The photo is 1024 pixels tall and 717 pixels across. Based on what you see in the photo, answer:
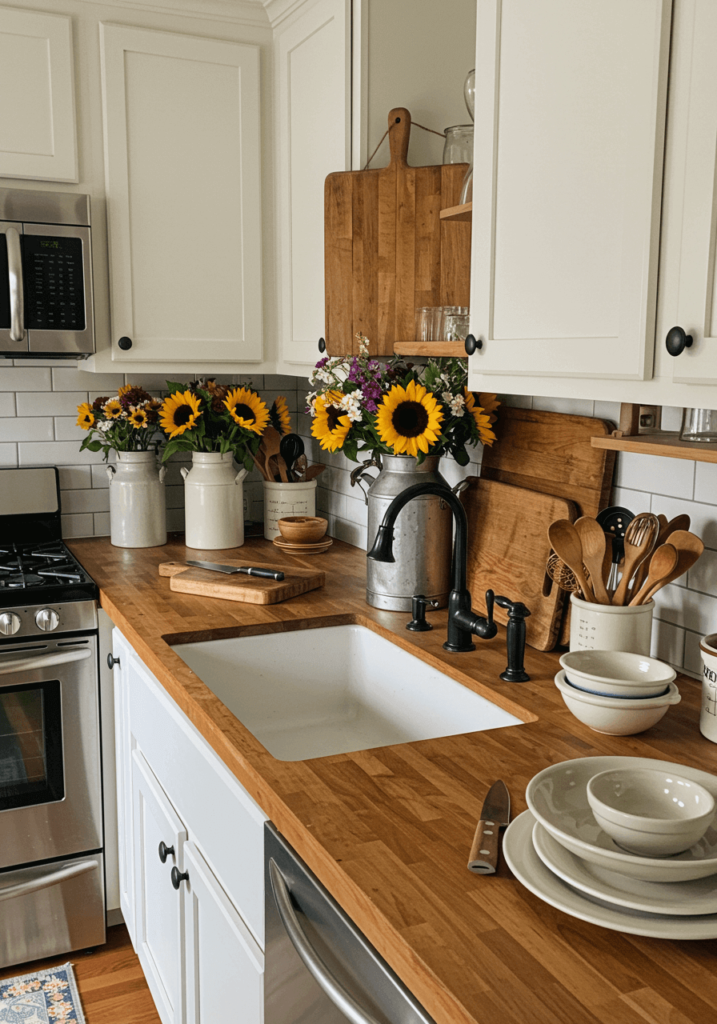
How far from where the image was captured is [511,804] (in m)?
1.21

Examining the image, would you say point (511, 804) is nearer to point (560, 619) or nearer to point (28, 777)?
point (560, 619)

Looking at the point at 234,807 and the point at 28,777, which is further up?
the point at 234,807

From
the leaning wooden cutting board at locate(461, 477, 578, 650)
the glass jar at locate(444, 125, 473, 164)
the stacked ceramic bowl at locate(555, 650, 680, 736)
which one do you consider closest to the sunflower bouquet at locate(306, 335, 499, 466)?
the leaning wooden cutting board at locate(461, 477, 578, 650)

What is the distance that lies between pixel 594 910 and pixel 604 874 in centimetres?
5

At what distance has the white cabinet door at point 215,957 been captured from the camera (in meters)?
1.42

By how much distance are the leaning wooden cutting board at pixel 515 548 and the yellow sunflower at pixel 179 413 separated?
0.91m

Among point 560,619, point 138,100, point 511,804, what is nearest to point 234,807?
point 511,804

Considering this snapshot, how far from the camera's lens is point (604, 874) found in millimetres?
978

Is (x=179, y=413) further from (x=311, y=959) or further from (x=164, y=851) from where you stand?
(x=311, y=959)

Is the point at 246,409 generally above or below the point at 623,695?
above

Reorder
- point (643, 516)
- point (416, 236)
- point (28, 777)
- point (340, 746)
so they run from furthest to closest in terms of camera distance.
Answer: point (28, 777), point (416, 236), point (340, 746), point (643, 516)

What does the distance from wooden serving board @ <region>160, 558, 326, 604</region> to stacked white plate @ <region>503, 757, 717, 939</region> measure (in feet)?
3.97

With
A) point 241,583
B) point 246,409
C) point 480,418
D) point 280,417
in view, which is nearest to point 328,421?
point 480,418

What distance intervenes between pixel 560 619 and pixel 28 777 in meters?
1.47
